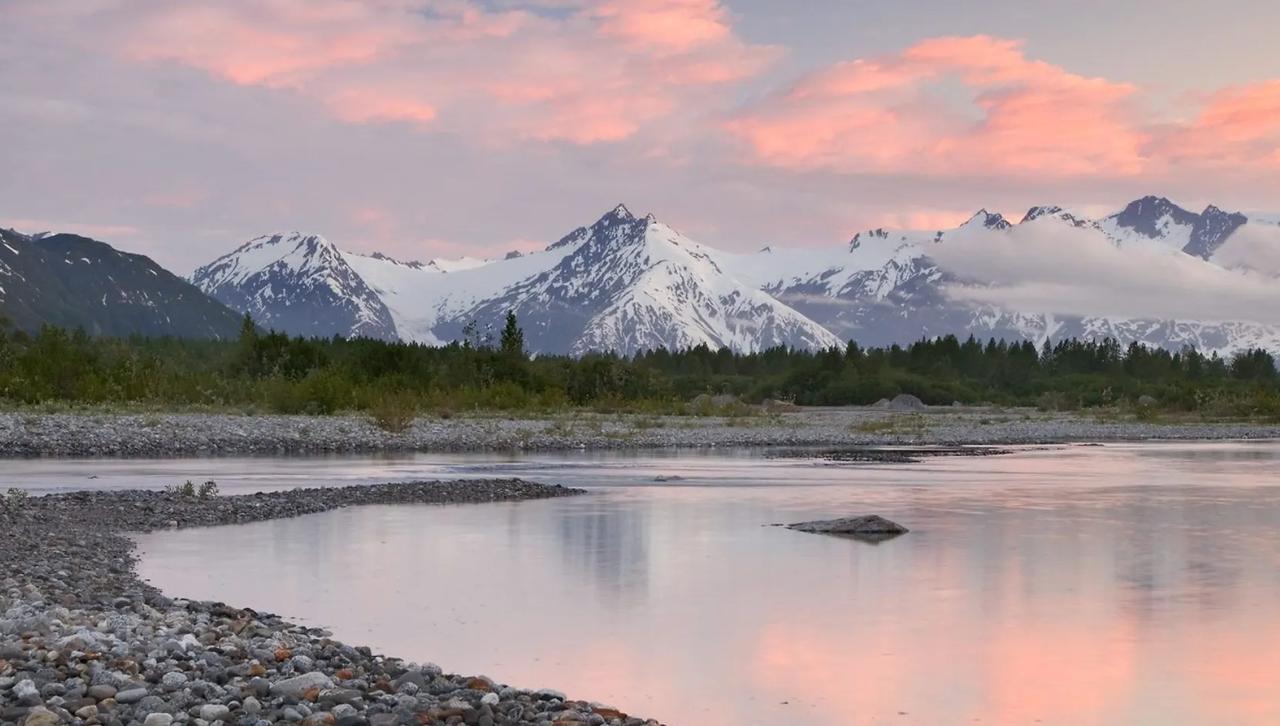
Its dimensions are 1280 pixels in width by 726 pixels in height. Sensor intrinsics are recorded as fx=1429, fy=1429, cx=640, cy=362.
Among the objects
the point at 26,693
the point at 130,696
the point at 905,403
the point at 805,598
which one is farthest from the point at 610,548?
the point at 905,403

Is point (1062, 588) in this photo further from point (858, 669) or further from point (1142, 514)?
point (1142, 514)

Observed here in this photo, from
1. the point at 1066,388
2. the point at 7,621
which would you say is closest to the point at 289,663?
the point at 7,621

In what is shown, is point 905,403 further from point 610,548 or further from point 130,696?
point 130,696

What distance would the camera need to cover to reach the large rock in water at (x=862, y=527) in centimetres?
2317

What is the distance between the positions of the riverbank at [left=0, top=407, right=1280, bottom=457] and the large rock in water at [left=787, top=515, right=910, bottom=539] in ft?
93.9

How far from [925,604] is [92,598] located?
29.7 ft

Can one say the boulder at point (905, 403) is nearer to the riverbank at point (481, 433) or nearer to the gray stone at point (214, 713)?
the riverbank at point (481, 433)

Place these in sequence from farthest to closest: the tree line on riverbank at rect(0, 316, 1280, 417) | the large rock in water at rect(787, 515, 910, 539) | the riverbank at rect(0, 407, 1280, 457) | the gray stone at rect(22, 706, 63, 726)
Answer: the tree line on riverbank at rect(0, 316, 1280, 417) → the riverbank at rect(0, 407, 1280, 457) → the large rock in water at rect(787, 515, 910, 539) → the gray stone at rect(22, 706, 63, 726)

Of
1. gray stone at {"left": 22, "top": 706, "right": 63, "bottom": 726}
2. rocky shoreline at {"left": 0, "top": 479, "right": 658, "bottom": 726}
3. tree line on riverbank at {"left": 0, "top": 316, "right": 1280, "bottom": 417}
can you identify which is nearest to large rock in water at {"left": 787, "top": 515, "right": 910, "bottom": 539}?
rocky shoreline at {"left": 0, "top": 479, "right": 658, "bottom": 726}

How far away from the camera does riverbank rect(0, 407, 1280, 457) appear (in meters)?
48.4

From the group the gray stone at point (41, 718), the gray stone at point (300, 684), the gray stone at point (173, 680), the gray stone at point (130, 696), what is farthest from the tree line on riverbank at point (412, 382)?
the gray stone at point (41, 718)

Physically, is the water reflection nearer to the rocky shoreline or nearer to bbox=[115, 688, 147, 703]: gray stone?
the rocky shoreline

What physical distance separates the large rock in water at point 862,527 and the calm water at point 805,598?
2.61ft

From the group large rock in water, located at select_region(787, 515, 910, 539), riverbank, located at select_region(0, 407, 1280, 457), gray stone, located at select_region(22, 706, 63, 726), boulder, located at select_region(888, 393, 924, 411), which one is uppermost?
boulder, located at select_region(888, 393, 924, 411)
